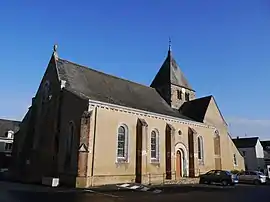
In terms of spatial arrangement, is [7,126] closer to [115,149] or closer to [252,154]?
[115,149]

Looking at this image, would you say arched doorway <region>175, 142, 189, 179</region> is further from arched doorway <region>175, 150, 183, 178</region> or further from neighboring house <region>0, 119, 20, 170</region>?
neighboring house <region>0, 119, 20, 170</region>

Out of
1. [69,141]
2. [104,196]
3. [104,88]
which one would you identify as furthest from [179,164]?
[104,196]

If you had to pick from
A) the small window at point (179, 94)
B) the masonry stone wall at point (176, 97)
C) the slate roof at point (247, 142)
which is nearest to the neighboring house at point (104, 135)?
the masonry stone wall at point (176, 97)

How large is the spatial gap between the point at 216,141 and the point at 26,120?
25.1 metres

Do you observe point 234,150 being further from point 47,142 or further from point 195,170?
point 47,142

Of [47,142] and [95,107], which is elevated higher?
[95,107]

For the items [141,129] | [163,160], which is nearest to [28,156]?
[141,129]

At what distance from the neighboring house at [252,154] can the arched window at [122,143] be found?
3979 cm

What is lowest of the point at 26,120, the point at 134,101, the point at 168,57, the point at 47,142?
the point at 47,142

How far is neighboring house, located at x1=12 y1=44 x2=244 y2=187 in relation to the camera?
78.2 feet

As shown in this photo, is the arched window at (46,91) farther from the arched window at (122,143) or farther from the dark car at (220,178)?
the dark car at (220,178)

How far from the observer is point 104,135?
24.6m

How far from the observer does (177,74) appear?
42500mm

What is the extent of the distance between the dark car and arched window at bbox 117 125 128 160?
10.2 metres
